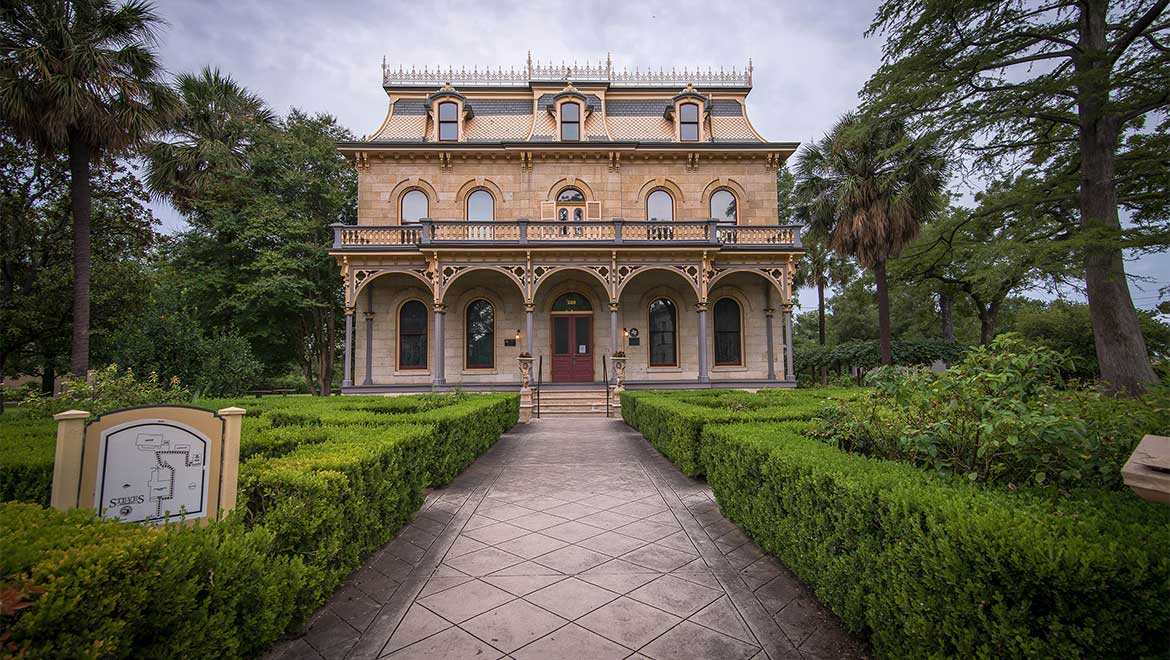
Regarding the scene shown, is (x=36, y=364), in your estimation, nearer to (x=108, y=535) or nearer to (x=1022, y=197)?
(x=108, y=535)

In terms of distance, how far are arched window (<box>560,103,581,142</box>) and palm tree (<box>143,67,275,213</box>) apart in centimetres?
1276

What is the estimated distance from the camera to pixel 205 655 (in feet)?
7.51

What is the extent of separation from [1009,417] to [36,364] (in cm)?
2913

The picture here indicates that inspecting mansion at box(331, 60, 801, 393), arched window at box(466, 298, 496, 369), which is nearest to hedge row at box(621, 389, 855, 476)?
mansion at box(331, 60, 801, 393)

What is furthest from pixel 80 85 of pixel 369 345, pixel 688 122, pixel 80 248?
pixel 688 122

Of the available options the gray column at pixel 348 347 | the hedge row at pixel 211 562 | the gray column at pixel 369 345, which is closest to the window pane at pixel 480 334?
the gray column at pixel 369 345

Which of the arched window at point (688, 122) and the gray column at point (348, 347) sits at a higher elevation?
the arched window at point (688, 122)

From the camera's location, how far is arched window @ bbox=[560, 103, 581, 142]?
20.7 meters

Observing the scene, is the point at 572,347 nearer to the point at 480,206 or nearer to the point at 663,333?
the point at 663,333

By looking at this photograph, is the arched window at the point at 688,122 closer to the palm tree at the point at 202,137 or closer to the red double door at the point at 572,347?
the red double door at the point at 572,347

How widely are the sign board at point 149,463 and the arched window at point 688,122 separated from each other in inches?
812

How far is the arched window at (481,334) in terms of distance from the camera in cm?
1966

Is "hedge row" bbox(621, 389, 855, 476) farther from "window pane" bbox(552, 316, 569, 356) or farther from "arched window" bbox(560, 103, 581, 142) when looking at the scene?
"arched window" bbox(560, 103, 581, 142)

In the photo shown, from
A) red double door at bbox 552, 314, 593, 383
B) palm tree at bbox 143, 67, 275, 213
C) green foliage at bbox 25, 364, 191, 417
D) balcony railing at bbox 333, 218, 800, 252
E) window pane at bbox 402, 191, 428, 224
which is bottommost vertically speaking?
green foliage at bbox 25, 364, 191, 417
